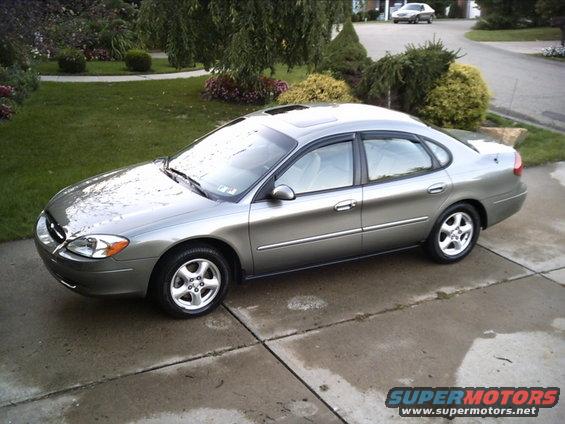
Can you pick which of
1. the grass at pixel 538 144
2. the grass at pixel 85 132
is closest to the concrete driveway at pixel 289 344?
the grass at pixel 85 132

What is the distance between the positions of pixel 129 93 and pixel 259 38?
4171 millimetres

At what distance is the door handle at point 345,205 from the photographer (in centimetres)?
514

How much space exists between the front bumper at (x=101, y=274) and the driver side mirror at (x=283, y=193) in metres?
1.05

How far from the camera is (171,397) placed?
3.92m

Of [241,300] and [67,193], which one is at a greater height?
[67,193]

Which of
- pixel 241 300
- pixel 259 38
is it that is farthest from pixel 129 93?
pixel 241 300

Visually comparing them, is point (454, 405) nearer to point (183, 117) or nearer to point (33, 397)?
point (33, 397)

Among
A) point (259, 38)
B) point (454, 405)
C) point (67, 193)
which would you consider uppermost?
point (259, 38)

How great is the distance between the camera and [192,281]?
4.75 m

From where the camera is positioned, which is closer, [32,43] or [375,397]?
[375,397]

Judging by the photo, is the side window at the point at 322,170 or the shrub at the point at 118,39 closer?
the side window at the point at 322,170

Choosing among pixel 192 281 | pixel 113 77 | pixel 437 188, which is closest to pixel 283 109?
pixel 437 188

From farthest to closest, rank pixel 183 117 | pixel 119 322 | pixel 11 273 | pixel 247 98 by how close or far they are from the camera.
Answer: pixel 247 98 < pixel 183 117 < pixel 11 273 < pixel 119 322

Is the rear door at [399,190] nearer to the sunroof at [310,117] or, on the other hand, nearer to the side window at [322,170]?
the side window at [322,170]
